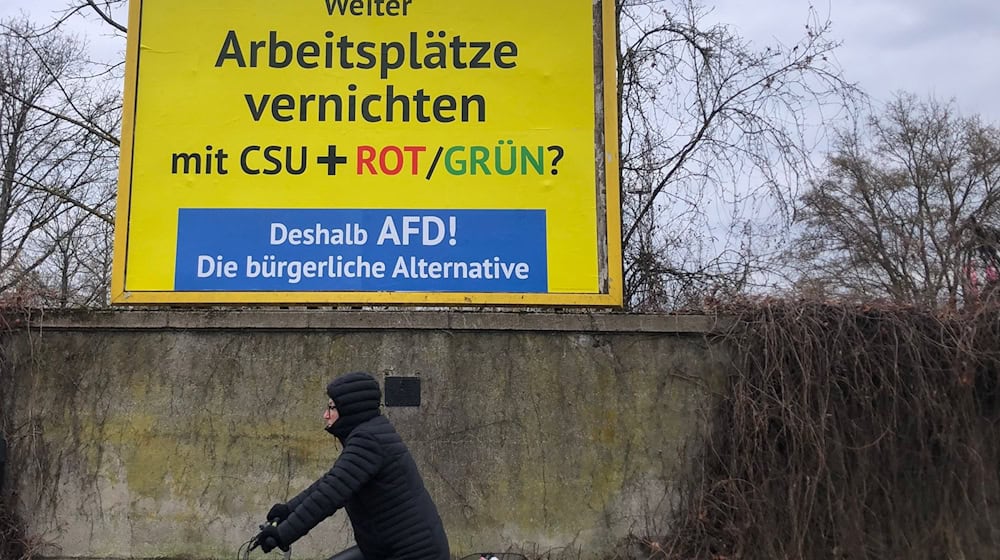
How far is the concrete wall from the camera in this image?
234 inches

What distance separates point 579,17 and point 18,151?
22681 millimetres

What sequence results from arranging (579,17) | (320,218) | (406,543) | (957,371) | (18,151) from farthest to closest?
(18,151), (579,17), (320,218), (957,371), (406,543)

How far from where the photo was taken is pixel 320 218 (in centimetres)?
657

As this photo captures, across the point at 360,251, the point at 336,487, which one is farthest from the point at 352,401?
the point at 360,251

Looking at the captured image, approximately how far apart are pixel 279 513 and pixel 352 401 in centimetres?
60

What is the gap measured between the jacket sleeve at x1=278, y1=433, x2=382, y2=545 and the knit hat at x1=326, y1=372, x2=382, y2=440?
0.10 m

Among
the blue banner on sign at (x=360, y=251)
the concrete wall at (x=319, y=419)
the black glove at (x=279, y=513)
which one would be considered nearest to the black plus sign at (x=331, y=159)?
the blue banner on sign at (x=360, y=251)

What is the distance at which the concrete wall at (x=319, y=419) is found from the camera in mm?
5953

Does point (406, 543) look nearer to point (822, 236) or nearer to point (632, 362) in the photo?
point (632, 362)

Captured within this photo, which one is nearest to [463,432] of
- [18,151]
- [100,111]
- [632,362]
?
[632,362]

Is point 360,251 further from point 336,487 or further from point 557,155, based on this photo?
point 336,487

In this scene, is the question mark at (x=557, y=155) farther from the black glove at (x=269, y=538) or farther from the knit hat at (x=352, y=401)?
the black glove at (x=269, y=538)

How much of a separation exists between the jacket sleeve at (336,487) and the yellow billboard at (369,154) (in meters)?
2.84

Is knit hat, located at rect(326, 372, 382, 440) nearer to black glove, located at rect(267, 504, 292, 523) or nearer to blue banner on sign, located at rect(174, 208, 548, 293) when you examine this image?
black glove, located at rect(267, 504, 292, 523)
